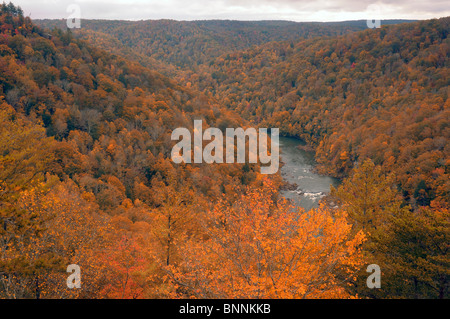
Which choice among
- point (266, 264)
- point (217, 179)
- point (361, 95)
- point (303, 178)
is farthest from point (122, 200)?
point (361, 95)

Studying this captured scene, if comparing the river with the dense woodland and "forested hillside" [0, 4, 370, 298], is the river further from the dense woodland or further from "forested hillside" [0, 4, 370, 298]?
"forested hillside" [0, 4, 370, 298]

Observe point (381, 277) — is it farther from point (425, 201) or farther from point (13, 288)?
point (425, 201)

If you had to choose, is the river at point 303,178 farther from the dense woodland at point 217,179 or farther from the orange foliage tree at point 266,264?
the orange foliage tree at point 266,264

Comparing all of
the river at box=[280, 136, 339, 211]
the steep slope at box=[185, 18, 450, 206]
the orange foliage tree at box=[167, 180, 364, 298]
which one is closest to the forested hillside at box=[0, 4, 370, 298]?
the orange foliage tree at box=[167, 180, 364, 298]

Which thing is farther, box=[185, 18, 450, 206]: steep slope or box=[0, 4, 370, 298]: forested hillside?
box=[185, 18, 450, 206]: steep slope

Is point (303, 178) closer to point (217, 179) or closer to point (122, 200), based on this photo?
point (217, 179)

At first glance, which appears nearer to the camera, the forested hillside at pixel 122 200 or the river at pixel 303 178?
the forested hillside at pixel 122 200

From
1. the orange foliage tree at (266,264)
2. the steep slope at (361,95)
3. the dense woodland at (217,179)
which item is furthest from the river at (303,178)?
the orange foliage tree at (266,264)
